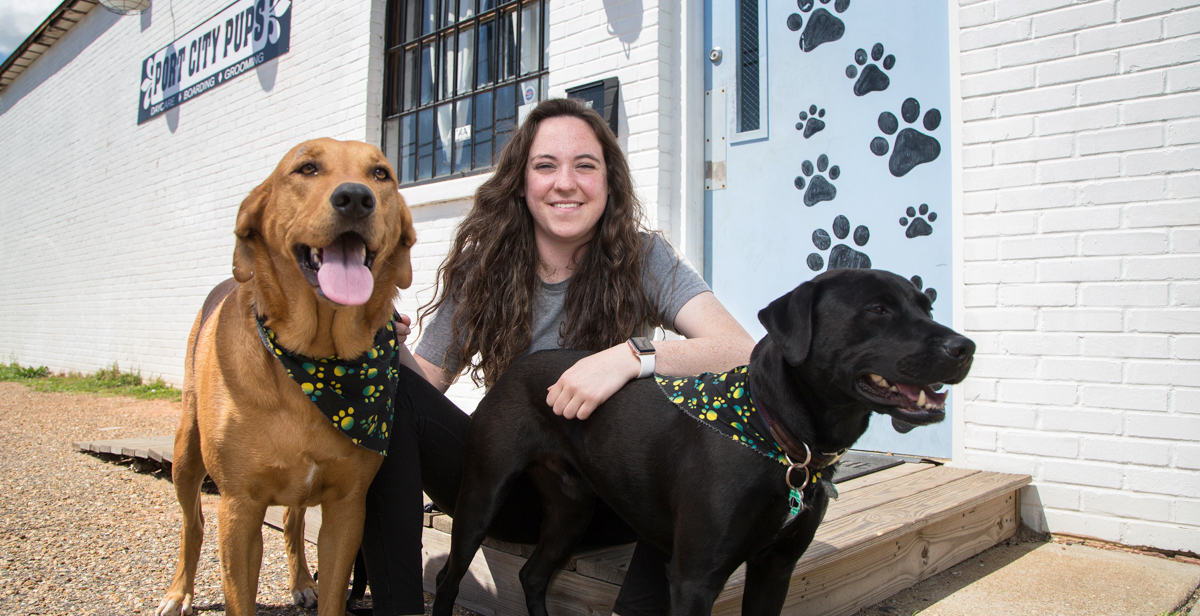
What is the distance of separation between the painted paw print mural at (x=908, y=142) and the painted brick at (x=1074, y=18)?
0.52m

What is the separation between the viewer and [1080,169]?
9.43 ft

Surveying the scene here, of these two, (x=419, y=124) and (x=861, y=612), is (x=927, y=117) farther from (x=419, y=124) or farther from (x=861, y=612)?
(x=419, y=124)

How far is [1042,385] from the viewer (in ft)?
9.68

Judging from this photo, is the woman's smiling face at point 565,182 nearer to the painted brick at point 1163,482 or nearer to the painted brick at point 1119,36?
the painted brick at point 1119,36

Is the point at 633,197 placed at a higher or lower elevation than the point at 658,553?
higher

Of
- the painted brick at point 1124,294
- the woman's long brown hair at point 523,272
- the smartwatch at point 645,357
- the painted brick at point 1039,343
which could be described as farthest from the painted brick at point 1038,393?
the smartwatch at point 645,357

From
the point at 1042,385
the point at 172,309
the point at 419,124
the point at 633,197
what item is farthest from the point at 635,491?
the point at 172,309

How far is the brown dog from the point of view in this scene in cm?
179

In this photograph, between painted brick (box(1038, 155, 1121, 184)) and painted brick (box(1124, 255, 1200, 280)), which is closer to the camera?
painted brick (box(1124, 255, 1200, 280))

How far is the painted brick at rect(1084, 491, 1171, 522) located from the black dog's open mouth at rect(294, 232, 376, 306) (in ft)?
9.44

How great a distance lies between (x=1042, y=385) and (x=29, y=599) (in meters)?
3.84

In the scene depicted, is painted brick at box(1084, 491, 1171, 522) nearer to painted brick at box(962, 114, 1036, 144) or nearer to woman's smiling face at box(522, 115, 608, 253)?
painted brick at box(962, 114, 1036, 144)

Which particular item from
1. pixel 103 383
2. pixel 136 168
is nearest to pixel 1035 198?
pixel 103 383

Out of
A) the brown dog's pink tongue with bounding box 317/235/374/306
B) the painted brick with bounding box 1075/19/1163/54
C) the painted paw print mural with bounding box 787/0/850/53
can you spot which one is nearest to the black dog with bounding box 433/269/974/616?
the brown dog's pink tongue with bounding box 317/235/374/306
